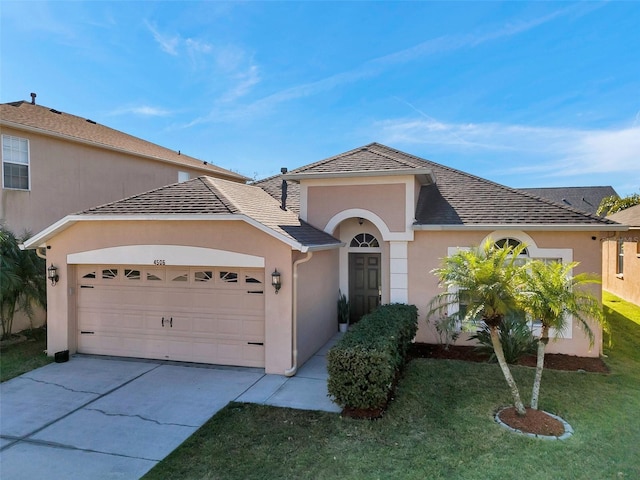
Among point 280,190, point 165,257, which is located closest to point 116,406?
point 165,257

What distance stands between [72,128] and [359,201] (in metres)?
11.5

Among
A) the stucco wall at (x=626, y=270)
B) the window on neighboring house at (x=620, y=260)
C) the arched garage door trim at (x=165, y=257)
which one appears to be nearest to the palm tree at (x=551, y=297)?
the arched garage door trim at (x=165, y=257)

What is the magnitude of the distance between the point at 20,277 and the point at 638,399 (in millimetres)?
15357

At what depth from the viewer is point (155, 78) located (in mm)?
15422

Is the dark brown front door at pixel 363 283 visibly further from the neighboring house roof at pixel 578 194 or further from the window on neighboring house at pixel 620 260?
the neighboring house roof at pixel 578 194

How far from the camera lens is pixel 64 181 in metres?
13.8

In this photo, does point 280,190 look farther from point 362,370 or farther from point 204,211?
point 362,370

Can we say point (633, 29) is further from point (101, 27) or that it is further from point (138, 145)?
point (138, 145)

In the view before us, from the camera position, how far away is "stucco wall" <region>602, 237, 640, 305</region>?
1789 cm

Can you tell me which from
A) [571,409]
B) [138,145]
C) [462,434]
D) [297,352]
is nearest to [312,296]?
[297,352]

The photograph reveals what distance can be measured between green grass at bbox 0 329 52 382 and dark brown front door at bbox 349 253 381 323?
876cm

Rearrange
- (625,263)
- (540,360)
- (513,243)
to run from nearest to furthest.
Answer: (540,360) → (513,243) → (625,263)

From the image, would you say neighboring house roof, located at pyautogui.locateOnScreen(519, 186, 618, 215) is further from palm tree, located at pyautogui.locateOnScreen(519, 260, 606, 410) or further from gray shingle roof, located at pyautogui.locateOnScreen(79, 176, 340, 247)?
palm tree, located at pyautogui.locateOnScreen(519, 260, 606, 410)

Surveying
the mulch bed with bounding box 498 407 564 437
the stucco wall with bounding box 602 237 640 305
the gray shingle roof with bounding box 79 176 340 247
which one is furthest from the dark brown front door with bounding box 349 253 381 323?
the stucco wall with bounding box 602 237 640 305
